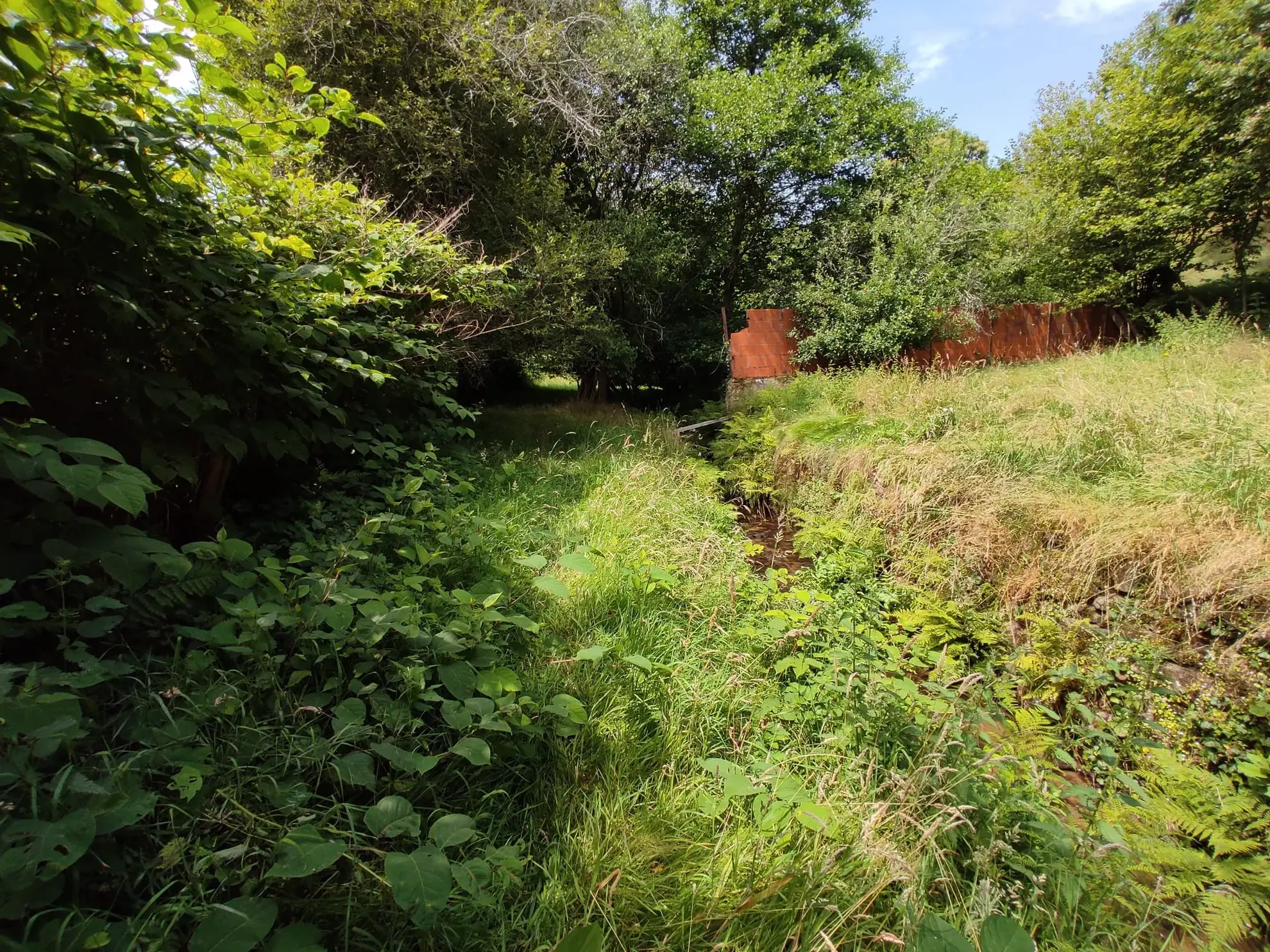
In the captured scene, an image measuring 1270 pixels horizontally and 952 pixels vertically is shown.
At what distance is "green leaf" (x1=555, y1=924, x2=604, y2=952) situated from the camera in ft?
3.05

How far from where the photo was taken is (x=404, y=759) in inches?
51.5

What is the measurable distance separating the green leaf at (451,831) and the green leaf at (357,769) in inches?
8.1

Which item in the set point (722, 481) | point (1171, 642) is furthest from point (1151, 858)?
point (722, 481)

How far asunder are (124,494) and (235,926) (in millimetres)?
946

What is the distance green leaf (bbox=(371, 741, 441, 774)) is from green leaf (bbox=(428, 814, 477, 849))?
13 cm

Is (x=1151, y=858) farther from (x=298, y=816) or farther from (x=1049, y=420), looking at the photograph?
(x=1049, y=420)

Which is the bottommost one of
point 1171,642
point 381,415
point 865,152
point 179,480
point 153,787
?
point 1171,642

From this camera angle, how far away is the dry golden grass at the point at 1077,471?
2879 millimetres

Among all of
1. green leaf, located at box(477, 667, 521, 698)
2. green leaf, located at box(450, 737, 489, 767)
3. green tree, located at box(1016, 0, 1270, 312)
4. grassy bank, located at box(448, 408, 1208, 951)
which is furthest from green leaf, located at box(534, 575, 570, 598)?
green tree, located at box(1016, 0, 1270, 312)

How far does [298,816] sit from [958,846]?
6.41ft

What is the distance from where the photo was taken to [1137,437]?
4008mm

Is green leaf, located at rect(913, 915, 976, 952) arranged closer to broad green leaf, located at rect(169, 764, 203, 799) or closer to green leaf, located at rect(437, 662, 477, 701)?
green leaf, located at rect(437, 662, 477, 701)

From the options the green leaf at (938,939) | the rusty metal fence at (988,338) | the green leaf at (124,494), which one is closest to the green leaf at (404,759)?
the green leaf at (124,494)

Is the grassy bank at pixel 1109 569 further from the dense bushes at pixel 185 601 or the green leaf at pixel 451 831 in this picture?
the dense bushes at pixel 185 601
